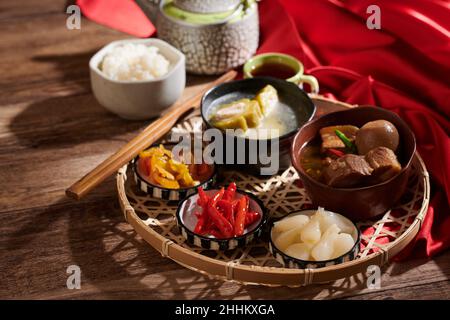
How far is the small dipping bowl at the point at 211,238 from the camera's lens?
1457mm

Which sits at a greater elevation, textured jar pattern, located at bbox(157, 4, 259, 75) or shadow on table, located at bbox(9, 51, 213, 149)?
textured jar pattern, located at bbox(157, 4, 259, 75)

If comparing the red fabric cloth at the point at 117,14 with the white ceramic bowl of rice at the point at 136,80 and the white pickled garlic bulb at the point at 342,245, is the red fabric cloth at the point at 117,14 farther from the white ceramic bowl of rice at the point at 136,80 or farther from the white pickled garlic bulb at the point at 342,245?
the white pickled garlic bulb at the point at 342,245

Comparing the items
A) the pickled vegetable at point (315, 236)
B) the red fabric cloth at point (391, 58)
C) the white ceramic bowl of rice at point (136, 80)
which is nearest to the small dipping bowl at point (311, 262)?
the pickled vegetable at point (315, 236)

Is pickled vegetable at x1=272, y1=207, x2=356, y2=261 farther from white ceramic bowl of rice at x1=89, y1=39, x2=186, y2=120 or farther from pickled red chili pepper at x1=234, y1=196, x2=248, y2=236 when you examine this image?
white ceramic bowl of rice at x1=89, y1=39, x2=186, y2=120

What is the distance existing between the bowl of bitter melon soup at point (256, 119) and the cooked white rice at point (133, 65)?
0.20 m

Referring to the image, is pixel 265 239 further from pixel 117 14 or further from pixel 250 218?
pixel 117 14

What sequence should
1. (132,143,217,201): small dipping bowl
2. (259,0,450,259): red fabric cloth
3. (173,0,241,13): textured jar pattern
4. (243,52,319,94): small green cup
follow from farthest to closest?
(173,0,241,13): textured jar pattern → (243,52,319,94): small green cup → (259,0,450,259): red fabric cloth → (132,143,217,201): small dipping bowl

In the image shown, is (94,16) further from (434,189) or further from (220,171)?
(434,189)

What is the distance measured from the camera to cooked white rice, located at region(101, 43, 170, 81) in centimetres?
194

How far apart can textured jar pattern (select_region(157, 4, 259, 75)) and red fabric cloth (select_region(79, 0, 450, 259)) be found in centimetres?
11

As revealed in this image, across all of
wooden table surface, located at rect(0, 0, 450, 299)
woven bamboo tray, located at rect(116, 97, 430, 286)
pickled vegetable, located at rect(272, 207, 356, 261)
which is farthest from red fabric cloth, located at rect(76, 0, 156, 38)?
pickled vegetable, located at rect(272, 207, 356, 261)

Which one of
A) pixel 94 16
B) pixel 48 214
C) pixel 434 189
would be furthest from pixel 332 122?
pixel 94 16

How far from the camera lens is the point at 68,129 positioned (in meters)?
2.01

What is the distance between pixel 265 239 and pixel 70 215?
→ 0.50 m
